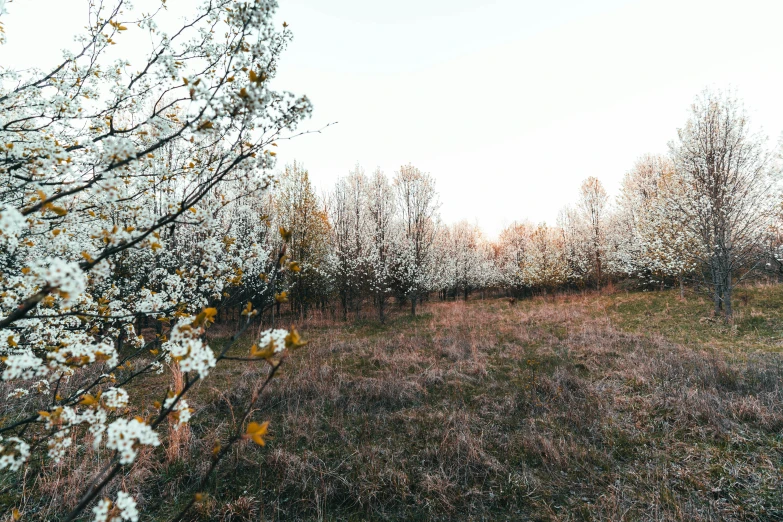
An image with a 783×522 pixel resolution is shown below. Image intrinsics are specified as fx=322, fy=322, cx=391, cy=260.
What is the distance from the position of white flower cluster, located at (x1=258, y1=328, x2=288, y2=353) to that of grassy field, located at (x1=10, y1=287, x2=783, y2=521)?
3254 millimetres

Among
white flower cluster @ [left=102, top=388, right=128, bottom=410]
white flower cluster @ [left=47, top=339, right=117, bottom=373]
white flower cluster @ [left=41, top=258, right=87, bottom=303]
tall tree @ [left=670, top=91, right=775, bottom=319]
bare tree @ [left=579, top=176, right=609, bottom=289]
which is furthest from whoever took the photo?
bare tree @ [left=579, top=176, right=609, bottom=289]

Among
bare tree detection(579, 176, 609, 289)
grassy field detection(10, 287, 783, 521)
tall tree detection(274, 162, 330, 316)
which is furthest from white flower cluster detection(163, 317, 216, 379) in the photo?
bare tree detection(579, 176, 609, 289)

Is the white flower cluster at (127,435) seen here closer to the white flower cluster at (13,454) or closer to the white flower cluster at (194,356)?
the white flower cluster at (194,356)

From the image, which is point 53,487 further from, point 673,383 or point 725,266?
point 725,266

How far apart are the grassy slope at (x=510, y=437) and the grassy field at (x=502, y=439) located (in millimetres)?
21

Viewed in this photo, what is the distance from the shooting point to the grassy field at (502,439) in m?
3.59

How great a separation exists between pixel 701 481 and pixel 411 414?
371cm

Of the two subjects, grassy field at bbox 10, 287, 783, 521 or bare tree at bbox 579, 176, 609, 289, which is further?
bare tree at bbox 579, 176, 609, 289

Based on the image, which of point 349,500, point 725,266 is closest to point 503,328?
point 725,266

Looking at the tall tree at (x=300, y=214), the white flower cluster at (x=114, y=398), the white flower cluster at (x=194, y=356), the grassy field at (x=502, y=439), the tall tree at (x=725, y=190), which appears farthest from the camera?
the tall tree at (x=300, y=214)

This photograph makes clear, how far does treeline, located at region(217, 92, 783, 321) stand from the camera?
37.5 ft

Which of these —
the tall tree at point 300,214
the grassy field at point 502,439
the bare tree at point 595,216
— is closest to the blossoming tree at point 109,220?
the grassy field at point 502,439

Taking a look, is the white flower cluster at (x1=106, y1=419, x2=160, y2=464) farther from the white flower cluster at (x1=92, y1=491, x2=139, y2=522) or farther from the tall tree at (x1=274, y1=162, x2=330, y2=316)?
the tall tree at (x1=274, y1=162, x2=330, y2=316)

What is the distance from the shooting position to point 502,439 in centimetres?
476
